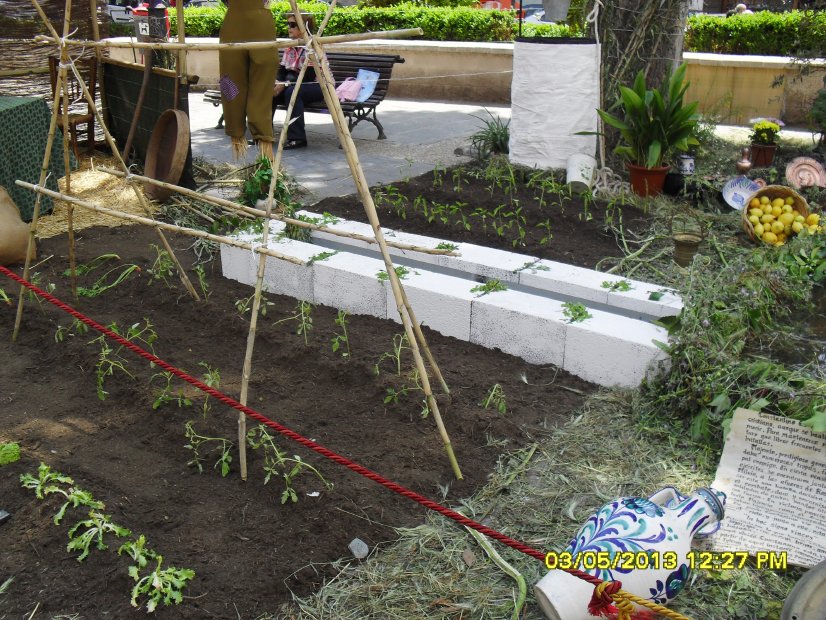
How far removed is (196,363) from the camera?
414cm

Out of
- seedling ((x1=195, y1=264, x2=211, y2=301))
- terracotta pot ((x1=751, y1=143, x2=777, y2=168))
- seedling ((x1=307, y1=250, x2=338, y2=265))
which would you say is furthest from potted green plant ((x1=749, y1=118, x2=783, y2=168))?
seedling ((x1=195, y1=264, x2=211, y2=301))

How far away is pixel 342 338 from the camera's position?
4184 millimetres

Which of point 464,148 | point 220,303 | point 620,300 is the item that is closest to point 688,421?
point 620,300

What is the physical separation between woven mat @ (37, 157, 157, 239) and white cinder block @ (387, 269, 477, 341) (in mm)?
2536

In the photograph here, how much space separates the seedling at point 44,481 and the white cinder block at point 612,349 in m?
2.27

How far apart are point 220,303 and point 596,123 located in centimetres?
378

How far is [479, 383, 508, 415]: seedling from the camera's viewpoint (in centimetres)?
359

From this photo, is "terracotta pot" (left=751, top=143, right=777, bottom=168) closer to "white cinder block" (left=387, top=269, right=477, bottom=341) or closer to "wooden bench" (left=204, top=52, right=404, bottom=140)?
"wooden bench" (left=204, top=52, right=404, bottom=140)

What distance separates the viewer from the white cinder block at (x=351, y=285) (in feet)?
14.8

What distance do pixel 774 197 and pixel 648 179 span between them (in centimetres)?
105

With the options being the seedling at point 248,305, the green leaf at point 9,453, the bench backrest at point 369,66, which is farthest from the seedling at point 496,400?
the bench backrest at point 369,66

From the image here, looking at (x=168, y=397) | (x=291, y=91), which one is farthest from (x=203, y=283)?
(x=291, y=91)

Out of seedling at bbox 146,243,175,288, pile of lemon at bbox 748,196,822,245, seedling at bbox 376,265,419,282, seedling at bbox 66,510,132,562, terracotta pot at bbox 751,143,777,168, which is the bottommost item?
seedling at bbox 66,510,132,562

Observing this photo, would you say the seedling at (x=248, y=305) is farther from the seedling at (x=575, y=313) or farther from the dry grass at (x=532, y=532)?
the dry grass at (x=532, y=532)
